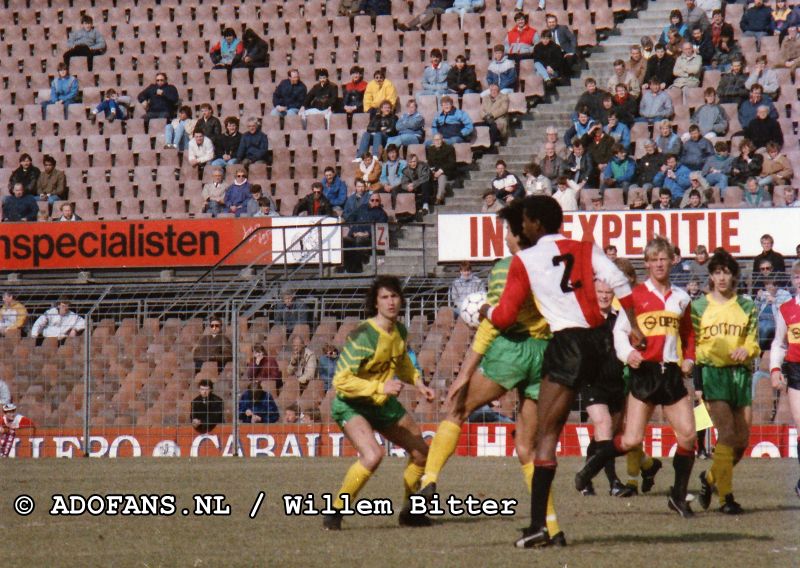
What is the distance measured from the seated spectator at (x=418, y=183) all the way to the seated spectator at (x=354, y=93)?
2.88 meters

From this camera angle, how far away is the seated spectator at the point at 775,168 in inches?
895

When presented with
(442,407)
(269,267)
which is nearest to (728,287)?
(442,407)

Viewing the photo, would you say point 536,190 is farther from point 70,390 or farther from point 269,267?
point 70,390

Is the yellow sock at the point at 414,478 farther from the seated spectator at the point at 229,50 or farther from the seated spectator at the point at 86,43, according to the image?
the seated spectator at the point at 86,43

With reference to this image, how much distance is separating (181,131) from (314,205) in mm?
4681

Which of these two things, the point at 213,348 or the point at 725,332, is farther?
the point at 213,348

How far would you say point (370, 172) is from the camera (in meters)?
25.1

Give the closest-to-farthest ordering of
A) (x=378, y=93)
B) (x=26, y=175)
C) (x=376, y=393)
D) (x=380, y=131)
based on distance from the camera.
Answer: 1. (x=376, y=393)
2. (x=380, y=131)
3. (x=378, y=93)
4. (x=26, y=175)

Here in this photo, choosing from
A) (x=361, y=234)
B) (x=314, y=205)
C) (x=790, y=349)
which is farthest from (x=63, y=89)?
(x=790, y=349)

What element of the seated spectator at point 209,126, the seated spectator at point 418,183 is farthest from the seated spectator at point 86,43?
the seated spectator at point 418,183

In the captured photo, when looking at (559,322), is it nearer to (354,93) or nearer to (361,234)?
(361,234)

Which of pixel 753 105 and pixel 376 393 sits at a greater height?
pixel 753 105

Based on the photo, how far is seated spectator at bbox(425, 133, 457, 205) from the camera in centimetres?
2494

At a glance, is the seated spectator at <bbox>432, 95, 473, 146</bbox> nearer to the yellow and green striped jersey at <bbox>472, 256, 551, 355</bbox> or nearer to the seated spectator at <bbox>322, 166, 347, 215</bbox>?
the seated spectator at <bbox>322, 166, 347, 215</bbox>
